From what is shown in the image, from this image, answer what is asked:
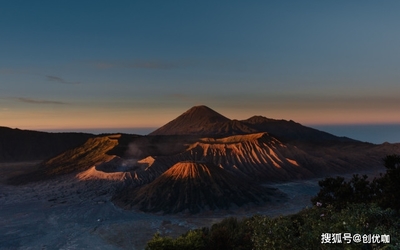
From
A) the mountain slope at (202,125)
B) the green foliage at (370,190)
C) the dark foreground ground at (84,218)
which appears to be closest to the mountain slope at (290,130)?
the mountain slope at (202,125)

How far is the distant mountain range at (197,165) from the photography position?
2074 inches

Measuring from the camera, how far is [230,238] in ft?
66.7

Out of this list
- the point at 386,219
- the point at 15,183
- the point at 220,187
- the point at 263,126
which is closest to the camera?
the point at 386,219

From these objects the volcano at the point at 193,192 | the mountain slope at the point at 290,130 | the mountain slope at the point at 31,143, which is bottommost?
the volcano at the point at 193,192

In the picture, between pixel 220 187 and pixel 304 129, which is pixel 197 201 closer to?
pixel 220 187

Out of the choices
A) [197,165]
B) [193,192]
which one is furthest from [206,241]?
[197,165]

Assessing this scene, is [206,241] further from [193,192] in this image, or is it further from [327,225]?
[193,192]

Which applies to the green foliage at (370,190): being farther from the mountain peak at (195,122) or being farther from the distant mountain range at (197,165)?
the mountain peak at (195,122)

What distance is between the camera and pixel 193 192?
173 feet

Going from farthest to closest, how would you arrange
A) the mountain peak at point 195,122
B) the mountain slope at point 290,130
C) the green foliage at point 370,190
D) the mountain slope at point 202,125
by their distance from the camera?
1. the mountain slope at point 290,130
2. the mountain peak at point 195,122
3. the mountain slope at point 202,125
4. the green foliage at point 370,190

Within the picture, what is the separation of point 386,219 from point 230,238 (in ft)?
30.6

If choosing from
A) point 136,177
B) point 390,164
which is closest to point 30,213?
point 136,177

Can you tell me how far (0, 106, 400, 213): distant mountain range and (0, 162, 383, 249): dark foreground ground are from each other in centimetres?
323

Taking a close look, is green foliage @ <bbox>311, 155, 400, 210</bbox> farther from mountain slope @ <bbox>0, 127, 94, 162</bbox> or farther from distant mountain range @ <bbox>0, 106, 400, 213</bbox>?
mountain slope @ <bbox>0, 127, 94, 162</bbox>
